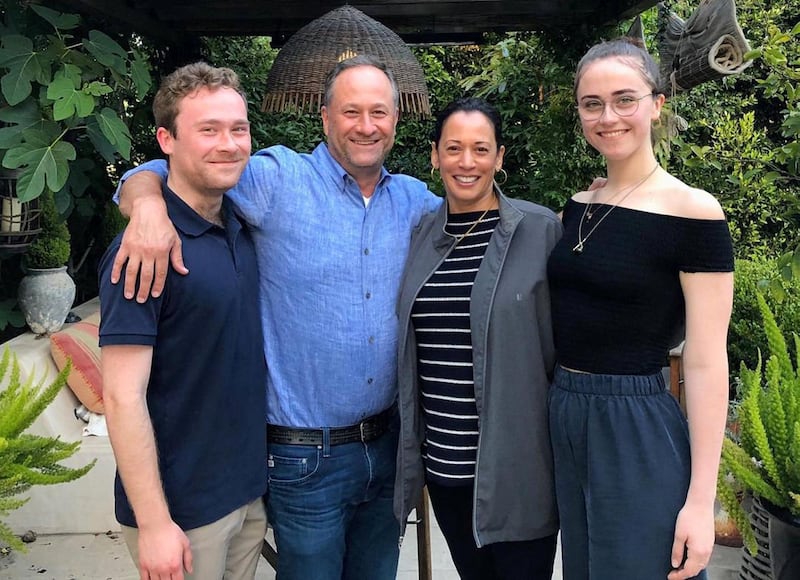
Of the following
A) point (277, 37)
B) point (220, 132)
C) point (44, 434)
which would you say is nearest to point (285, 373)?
point (220, 132)

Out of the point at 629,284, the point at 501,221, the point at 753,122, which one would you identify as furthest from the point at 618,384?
the point at 753,122

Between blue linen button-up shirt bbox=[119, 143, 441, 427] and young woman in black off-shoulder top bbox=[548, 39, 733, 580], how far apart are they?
18.3 inches

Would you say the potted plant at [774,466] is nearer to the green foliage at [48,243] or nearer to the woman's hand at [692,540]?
the woman's hand at [692,540]

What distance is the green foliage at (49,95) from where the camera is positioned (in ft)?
8.23

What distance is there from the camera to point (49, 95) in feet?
8.19

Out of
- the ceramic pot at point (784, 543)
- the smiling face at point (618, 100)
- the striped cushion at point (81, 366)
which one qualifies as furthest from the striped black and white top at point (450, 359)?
the striped cushion at point (81, 366)

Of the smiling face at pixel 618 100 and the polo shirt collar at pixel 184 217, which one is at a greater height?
the smiling face at pixel 618 100

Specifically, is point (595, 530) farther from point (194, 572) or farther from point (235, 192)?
point (235, 192)

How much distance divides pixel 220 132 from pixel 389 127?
451 millimetres

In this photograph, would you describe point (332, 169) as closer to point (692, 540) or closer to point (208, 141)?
point (208, 141)

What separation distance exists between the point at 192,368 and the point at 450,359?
59 centimetres

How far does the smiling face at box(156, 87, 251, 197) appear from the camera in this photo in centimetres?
145

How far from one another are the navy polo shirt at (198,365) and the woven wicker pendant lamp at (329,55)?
1.70 meters

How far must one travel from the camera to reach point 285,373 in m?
1.69
